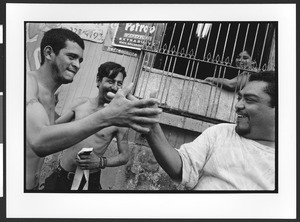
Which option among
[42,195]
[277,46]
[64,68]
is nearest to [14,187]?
[42,195]

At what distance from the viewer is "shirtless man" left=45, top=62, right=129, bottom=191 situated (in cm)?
448

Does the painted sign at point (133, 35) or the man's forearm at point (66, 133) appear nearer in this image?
the man's forearm at point (66, 133)

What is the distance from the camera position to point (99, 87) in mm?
4531

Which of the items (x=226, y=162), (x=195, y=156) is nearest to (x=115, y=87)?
(x=195, y=156)

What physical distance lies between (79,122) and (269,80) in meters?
1.80

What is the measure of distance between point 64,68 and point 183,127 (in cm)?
125

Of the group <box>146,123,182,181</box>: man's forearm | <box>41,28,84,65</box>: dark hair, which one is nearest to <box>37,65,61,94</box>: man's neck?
<box>41,28,84,65</box>: dark hair

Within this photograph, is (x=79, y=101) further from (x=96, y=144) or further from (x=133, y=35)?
(x=133, y=35)

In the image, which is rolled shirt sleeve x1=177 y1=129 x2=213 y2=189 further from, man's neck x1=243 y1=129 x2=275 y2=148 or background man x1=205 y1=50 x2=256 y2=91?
background man x1=205 y1=50 x2=256 y2=91

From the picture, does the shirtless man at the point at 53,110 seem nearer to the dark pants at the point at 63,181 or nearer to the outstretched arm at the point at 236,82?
the dark pants at the point at 63,181

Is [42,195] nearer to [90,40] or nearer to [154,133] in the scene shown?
[154,133]

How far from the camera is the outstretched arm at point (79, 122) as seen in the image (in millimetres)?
4402

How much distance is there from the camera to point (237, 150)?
446cm

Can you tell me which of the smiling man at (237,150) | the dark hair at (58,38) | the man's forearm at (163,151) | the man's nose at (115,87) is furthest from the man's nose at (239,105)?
the dark hair at (58,38)
